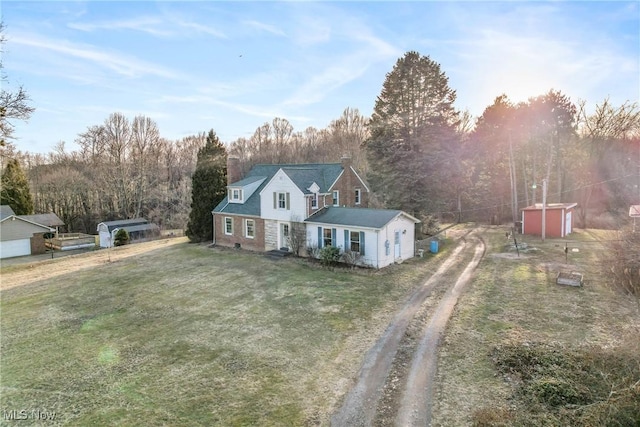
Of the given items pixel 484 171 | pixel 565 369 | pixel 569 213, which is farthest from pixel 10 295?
pixel 484 171

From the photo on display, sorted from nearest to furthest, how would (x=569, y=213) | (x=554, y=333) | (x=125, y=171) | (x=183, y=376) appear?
(x=183, y=376) < (x=554, y=333) < (x=569, y=213) < (x=125, y=171)

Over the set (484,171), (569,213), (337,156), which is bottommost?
(569,213)

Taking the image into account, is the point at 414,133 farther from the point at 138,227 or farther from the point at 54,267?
the point at 138,227

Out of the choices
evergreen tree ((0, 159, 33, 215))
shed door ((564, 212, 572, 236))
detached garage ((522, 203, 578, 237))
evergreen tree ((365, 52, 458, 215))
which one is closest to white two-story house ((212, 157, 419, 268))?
evergreen tree ((365, 52, 458, 215))

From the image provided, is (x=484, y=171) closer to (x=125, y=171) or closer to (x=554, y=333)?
(x=554, y=333)

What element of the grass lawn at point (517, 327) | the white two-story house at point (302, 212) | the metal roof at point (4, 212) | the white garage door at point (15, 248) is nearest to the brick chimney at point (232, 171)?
the white two-story house at point (302, 212)

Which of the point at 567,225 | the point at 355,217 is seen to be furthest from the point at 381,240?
the point at 567,225

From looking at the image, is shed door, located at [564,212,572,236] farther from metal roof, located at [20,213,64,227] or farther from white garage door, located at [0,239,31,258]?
metal roof, located at [20,213,64,227]
